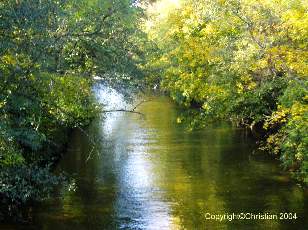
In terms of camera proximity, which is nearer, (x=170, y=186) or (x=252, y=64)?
(x=170, y=186)

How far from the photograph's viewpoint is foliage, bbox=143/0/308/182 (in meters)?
21.1

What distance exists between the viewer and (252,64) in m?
24.3

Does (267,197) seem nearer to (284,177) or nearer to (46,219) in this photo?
(284,177)

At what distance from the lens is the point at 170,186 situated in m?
22.8

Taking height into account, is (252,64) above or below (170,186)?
above

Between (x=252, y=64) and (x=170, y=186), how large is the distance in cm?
723

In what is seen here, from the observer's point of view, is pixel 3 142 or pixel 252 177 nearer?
pixel 3 142

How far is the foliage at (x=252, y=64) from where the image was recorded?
A: 69.2ft

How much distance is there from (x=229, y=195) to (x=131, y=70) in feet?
24.6

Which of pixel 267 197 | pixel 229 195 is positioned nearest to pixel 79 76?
pixel 229 195

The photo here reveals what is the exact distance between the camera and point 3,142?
12.3 m

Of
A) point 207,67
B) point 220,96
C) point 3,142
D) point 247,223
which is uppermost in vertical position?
point 207,67

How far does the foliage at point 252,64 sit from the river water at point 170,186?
1.91 m

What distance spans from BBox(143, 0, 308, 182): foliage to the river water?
1.91 m
